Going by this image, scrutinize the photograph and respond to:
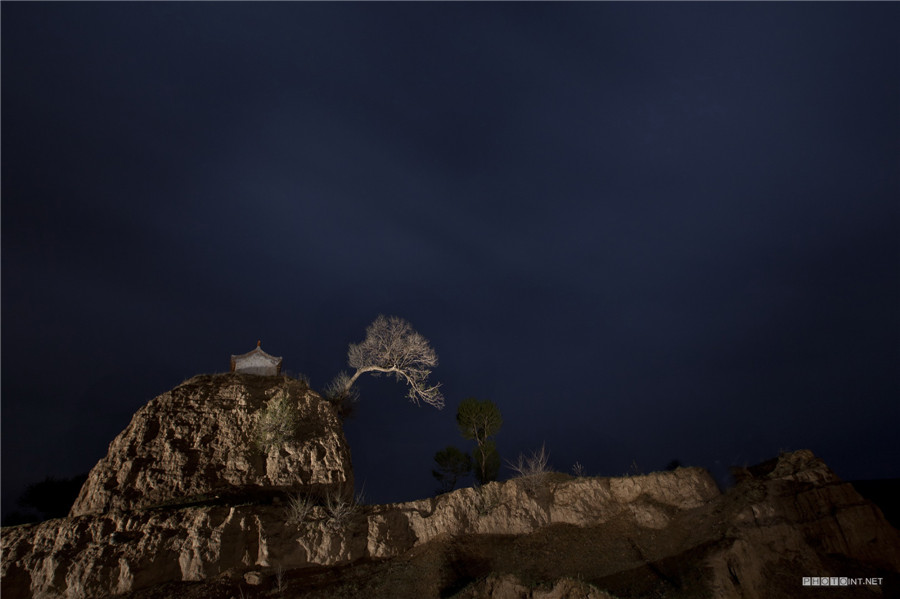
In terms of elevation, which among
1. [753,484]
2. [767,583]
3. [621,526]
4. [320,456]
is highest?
[320,456]

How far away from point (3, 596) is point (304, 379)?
37.5 ft

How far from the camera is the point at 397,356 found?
24.8 m

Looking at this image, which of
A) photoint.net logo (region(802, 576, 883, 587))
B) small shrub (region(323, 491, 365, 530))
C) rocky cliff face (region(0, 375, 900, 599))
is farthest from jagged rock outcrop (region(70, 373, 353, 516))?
photoint.net logo (region(802, 576, 883, 587))

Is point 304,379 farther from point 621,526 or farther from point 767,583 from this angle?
point 767,583

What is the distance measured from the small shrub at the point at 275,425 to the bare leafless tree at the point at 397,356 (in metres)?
6.44

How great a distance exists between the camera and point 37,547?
11484 millimetres

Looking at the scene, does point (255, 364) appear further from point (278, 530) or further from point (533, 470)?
point (533, 470)

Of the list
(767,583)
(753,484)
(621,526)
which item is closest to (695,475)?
(753,484)

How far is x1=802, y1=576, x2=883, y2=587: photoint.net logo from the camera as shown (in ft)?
38.8

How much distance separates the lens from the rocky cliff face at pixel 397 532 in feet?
38.1

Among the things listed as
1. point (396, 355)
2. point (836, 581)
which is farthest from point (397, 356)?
point (836, 581)

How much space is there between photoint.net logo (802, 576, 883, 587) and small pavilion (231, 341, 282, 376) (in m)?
20.8

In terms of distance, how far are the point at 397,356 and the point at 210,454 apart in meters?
11.0

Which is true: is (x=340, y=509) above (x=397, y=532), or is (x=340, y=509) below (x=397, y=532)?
above
